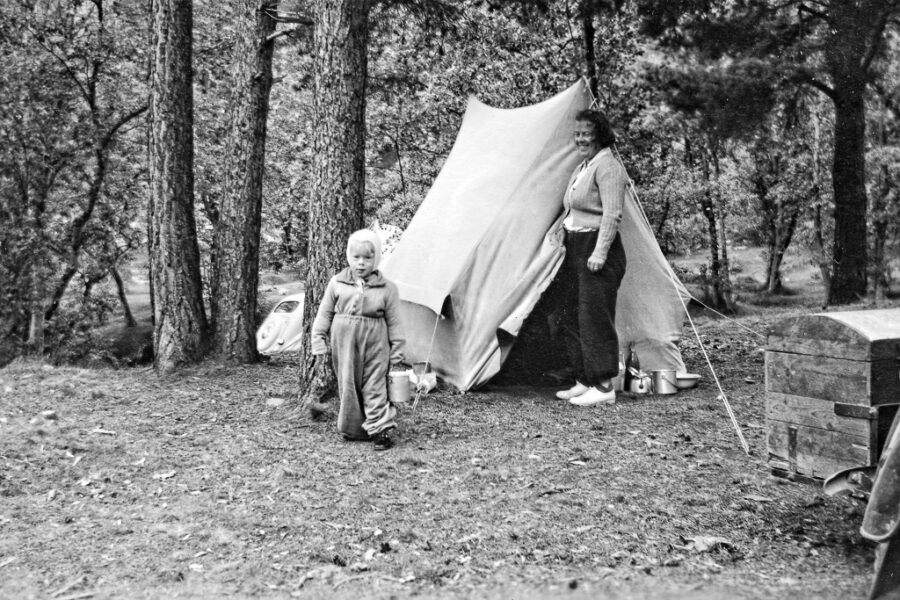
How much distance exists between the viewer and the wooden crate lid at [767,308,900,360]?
325 centimetres

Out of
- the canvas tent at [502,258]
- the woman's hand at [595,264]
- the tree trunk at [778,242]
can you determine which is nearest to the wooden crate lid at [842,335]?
the woman's hand at [595,264]

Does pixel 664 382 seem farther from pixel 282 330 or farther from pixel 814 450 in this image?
pixel 282 330

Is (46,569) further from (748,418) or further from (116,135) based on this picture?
(116,135)

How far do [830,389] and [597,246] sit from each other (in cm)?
287

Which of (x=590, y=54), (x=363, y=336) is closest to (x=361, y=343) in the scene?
(x=363, y=336)

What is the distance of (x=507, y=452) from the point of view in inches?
199

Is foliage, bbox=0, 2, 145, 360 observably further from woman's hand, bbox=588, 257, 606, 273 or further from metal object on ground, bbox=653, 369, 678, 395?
metal object on ground, bbox=653, 369, 678, 395

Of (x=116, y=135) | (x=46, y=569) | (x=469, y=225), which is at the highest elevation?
(x=116, y=135)

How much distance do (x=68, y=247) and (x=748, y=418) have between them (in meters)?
9.98

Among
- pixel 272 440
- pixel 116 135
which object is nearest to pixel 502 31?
pixel 116 135

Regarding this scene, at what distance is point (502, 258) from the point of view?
270 inches

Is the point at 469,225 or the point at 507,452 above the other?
the point at 469,225

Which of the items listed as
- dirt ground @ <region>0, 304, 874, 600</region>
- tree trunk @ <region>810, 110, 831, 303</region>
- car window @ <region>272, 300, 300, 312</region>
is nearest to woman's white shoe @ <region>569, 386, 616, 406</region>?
dirt ground @ <region>0, 304, 874, 600</region>

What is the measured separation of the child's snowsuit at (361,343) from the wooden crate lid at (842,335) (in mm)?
2360
